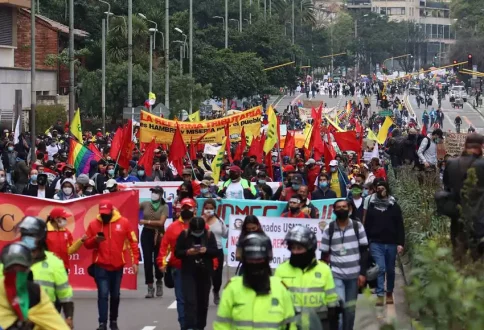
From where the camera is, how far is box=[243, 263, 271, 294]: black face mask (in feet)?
26.9

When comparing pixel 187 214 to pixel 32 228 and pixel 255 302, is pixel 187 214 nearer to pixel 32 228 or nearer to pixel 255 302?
pixel 32 228

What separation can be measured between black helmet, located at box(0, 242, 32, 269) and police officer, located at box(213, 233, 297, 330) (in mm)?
1180

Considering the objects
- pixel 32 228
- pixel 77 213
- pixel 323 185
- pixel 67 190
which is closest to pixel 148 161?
pixel 323 185

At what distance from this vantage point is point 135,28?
56.0 metres

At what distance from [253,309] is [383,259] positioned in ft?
21.7

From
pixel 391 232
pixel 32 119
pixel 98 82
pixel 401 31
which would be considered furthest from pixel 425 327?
pixel 401 31

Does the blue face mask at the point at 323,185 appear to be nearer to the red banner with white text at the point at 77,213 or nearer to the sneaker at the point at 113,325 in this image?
the red banner with white text at the point at 77,213

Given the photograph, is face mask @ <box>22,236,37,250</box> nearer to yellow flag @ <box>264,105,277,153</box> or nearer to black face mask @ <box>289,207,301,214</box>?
black face mask @ <box>289,207,301,214</box>

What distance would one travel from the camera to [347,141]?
30281mm

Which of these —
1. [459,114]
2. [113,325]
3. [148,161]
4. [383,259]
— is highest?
[459,114]

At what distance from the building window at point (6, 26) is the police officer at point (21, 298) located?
147 feet

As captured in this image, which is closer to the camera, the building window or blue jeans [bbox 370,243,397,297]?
blue jeans [bbox 370,243,397,297]

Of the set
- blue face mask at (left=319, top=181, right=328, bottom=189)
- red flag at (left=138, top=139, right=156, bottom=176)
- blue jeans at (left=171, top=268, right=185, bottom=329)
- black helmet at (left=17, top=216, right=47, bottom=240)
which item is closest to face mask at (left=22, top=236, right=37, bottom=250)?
black helmet at (left=17, top=216, right=47, bottom=240)

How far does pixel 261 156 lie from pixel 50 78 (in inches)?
1339
